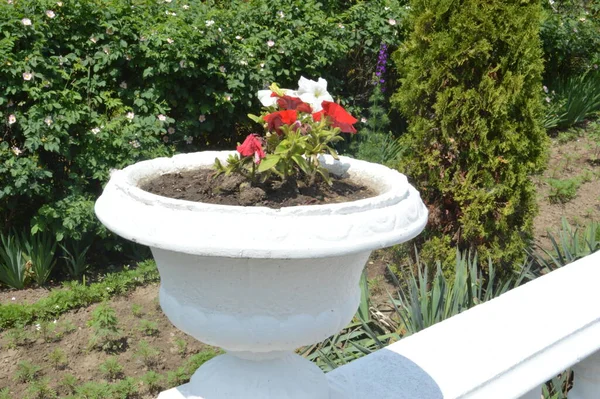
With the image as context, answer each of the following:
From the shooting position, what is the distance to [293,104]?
1.51 m

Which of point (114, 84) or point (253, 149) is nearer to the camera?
point (253, 149)

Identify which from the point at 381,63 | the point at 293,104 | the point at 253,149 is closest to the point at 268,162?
the point at 253,149

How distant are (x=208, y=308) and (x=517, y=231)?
10.7 ft

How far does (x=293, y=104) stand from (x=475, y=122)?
8.49ft

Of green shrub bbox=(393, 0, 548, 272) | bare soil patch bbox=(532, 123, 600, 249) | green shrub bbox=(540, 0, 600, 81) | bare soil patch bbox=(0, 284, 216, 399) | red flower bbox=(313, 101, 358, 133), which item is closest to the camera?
red flower bbox=(313, 101, 358, 133)

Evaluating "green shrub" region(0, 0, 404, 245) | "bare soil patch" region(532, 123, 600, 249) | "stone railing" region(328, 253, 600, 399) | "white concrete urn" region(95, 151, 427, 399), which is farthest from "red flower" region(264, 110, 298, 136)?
"bare soil patch" region(532, 123, 600, 249)

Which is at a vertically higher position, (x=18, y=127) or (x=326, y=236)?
(x=326, y=236)

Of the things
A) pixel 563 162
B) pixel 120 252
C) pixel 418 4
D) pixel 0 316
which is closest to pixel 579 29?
pixel 563 162

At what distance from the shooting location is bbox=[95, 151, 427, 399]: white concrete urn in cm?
111

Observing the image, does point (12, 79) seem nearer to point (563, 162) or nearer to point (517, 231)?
point (517, 231)

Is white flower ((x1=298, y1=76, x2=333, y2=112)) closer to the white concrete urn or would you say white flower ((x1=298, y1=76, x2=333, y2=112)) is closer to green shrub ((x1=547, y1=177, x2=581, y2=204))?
the white concrete urn

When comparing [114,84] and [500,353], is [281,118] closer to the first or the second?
[500,353]

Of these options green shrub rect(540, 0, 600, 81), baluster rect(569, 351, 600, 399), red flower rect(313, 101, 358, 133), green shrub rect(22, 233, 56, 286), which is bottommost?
green shrub rect(22, 233, 56, 286)

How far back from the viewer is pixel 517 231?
13.7 feet
